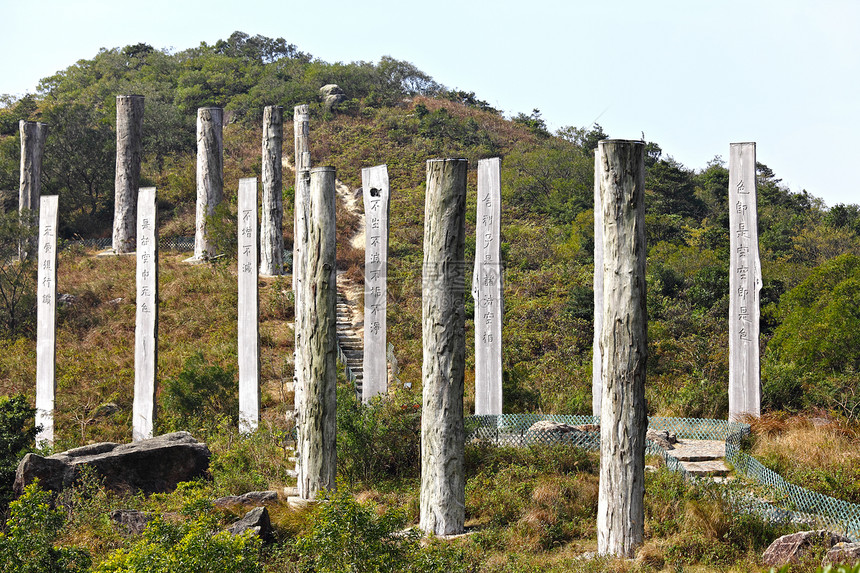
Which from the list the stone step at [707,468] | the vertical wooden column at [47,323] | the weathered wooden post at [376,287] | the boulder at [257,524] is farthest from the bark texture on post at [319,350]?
the vertical wooden column at [47,323]

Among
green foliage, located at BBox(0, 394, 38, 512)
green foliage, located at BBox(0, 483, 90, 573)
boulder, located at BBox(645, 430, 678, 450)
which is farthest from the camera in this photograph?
boulder, located at BBox(645, 430, 678, 450)

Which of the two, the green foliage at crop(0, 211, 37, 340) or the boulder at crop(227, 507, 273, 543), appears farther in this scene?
the green foliage at crop(0, 211, 37, 340)

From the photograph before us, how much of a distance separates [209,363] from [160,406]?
2184 mm

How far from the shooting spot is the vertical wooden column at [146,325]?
36.8ft

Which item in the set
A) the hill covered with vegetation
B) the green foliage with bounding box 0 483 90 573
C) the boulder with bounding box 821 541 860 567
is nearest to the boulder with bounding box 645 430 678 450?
the hill covered with vegetation

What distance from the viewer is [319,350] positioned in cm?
883

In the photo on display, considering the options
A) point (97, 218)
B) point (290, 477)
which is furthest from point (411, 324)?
point (97, 218)

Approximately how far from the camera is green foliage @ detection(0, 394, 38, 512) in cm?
948

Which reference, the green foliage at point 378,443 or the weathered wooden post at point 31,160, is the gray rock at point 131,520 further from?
the weathered wooden post at point 31,160

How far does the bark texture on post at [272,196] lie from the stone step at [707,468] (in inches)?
512

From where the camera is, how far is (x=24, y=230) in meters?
18.5

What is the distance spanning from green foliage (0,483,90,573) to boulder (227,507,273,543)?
1.24 metres

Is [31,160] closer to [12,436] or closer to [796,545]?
[12,436]

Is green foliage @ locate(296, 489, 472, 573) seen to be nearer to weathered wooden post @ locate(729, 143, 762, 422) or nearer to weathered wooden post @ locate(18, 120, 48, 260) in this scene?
weathered wooden post @ locate(729, 143, 762, 422)
